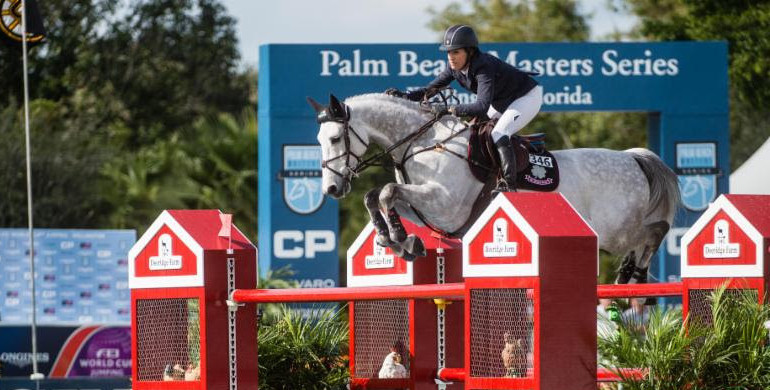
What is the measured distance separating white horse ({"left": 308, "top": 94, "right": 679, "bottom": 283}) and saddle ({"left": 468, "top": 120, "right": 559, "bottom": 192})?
58 millimetres

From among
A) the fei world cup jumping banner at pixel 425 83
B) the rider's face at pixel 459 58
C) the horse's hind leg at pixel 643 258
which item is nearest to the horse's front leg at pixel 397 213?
the rider's face at pixel 459 58

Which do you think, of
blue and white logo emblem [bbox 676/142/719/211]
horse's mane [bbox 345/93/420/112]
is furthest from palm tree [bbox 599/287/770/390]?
blue and white logo emblem [bbox 676/142/719/211]

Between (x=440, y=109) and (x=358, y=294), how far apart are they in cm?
213

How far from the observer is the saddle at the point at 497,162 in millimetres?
7527

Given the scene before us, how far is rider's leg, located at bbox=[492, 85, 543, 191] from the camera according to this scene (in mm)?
7355

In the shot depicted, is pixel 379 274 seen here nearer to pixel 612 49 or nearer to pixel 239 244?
pixel 239 244

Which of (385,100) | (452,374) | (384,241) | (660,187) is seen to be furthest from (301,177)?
(452,374)

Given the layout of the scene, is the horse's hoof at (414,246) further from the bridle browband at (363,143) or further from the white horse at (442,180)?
the bridle browband at (363,143)

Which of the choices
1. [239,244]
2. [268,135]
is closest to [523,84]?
[239,244]

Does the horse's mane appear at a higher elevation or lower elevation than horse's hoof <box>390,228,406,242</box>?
higher

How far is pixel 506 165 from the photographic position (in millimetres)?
7359

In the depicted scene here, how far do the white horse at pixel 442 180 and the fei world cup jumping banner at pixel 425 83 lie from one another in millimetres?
5906

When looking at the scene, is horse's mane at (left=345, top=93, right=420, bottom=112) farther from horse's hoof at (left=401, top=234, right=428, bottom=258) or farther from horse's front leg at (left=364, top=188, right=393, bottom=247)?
horse's hoof at (left=401, top=234, right=428, bottom=258)

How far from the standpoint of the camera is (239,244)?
642 centimetres
